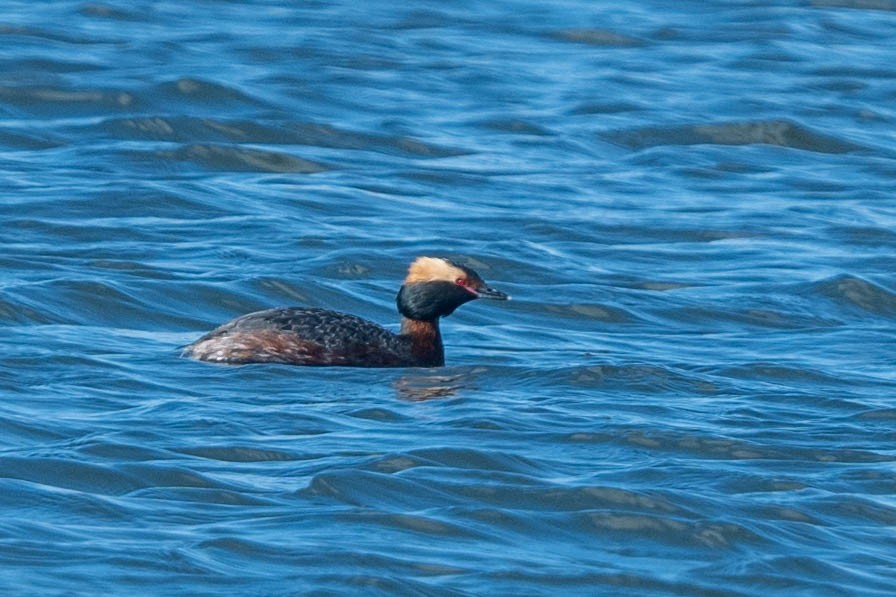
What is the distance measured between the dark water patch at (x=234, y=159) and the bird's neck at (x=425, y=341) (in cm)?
611

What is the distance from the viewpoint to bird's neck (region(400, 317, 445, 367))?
1324cm

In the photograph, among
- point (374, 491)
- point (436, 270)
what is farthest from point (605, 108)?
point (374, 491)

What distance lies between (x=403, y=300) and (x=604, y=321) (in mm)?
1819

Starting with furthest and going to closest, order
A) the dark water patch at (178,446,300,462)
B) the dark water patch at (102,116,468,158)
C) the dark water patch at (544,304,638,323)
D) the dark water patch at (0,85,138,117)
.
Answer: the dark water patch at (0,85,138,117) < the dark water patch at (102,116,468,158) < the dark water patch at (544,304,638,323) < the dark water patch at (178,446,300,462)

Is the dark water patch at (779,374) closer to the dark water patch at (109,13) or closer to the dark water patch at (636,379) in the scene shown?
the dark water patch at (636,379)

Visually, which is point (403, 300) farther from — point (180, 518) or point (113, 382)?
point (180, 518)

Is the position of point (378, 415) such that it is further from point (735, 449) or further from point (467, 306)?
point (467, 306)

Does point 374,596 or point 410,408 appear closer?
point 374,596

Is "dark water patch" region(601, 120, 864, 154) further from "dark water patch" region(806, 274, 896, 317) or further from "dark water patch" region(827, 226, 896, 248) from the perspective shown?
"dark water patch" region(806, 274, 896, 317)

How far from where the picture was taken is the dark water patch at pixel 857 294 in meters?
15.4

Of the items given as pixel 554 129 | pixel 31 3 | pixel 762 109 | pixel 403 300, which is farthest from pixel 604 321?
pixel 31 3

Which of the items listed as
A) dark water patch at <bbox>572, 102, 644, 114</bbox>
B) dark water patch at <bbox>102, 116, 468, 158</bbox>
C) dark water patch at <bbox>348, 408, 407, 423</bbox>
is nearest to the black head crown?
dark water patch at <bbox>348, 408, 407, 423</bbox>

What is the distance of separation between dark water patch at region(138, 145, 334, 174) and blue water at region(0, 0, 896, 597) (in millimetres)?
46

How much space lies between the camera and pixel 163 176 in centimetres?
1856
